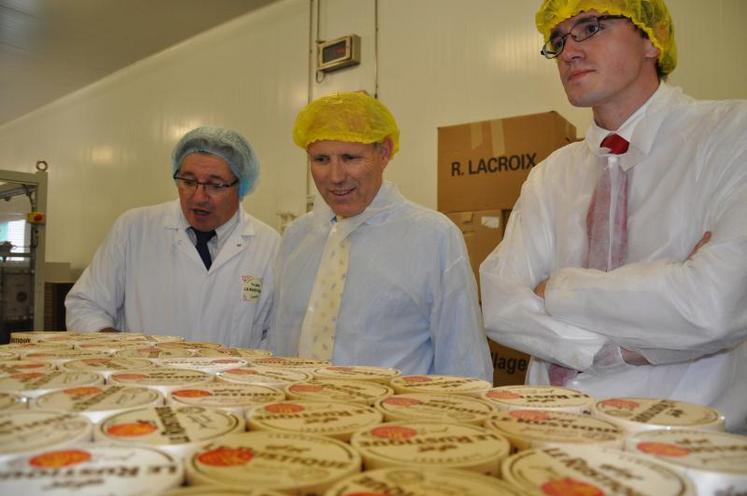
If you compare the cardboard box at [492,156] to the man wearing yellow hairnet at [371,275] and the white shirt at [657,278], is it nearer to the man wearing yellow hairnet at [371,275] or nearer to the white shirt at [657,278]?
the man wearing yellow hairnet at [371,275]

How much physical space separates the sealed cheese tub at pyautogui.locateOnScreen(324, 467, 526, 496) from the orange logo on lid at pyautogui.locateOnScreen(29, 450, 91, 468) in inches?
10.1

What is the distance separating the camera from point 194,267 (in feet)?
7.52

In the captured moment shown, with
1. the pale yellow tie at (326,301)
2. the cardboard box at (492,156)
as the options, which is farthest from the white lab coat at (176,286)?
the cardboard box at (492,156)

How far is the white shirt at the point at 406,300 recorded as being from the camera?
170cm

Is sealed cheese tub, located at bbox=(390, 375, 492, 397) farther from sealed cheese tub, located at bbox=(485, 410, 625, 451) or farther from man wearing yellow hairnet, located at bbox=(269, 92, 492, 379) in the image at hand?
man wearing yellow hairnet, located at bbox=(269, 92, 492, 379)

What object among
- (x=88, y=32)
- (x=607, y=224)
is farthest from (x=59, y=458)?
(x=88, y=32)

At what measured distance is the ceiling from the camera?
448cm

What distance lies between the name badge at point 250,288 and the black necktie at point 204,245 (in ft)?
0.59

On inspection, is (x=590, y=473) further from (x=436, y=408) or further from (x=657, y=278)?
(x=657, y=278)

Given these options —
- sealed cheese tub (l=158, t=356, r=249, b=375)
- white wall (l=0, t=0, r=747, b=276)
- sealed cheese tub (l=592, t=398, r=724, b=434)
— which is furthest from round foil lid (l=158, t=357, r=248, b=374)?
white wall (l=0, t=0, r=747, b=276)

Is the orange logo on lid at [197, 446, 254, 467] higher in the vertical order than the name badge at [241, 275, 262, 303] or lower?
lower

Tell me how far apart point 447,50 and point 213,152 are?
2011 mm

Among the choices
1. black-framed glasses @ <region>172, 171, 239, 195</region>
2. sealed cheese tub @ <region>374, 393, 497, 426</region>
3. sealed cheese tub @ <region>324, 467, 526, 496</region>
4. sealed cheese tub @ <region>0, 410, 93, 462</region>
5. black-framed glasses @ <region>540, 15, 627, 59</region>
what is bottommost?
sealed cheese tub @ <region>374, 393, 497, 426</region>

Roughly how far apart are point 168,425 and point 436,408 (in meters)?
0.35
